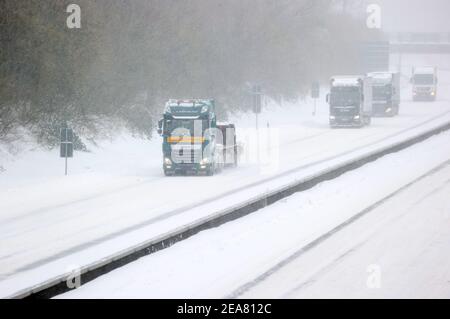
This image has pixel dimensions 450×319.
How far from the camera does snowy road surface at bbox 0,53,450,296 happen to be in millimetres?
16875

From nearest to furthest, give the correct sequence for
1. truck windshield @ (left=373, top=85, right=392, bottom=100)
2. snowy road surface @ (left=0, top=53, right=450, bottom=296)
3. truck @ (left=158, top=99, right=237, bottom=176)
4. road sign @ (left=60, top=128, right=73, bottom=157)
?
snowy road surface @ (left=0, top=53, right=450, bottom=296)
road sign @ (left=60, top=128, right=73, bottom=157)
truck @ (left=158, top=99, right=237, bottom=176)
truck windshield @ (left=373, top=85, right=392, bottom=100)

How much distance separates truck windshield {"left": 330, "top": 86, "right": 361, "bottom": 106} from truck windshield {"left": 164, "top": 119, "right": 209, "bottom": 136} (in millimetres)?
25083

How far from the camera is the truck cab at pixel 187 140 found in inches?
1171

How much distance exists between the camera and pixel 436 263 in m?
15.7

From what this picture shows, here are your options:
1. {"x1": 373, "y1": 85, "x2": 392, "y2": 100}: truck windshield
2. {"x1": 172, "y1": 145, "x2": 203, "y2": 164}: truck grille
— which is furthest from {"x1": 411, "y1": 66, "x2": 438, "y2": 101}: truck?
{"x1": 172, "y1": 145, "x2": 203, "y2": 164}: truck grille

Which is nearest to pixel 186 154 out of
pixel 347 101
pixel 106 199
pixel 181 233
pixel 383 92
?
pixel 106 199

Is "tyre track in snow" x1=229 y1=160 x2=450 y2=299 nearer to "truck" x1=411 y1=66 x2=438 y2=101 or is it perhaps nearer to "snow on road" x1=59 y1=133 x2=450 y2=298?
"snow on road" x1=59 y1=133 x2=450 y2=298

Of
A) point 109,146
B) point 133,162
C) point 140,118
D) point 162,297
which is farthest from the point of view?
point 140,118

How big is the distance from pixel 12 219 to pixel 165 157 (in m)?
9.56

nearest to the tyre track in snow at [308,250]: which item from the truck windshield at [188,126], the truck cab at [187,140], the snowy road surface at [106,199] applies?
the snowy road surface at [106,199]

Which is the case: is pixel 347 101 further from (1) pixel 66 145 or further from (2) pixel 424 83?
(2) pixel 424 83

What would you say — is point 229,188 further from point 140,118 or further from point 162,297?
point 140,118

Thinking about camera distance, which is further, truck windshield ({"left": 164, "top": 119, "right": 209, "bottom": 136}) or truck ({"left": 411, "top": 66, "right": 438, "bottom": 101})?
truck ({"left": 411, "top": 66, "right": 438, "bottom": 101})
